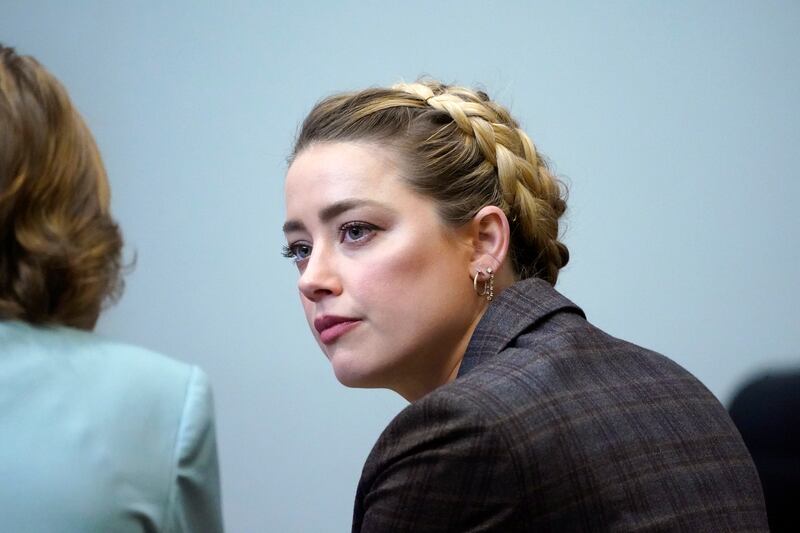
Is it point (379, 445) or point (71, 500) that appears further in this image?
point (379, 445)

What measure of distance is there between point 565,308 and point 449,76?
2.73 feet

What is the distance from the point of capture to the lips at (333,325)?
4.11ft

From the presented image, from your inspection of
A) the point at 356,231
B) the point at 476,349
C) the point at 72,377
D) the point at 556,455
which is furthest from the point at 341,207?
the point at 72,377

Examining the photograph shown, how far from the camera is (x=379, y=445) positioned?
1.02 meters

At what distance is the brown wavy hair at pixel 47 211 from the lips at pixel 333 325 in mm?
472

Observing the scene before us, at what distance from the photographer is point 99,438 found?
726 millimetres

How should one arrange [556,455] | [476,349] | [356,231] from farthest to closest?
1. [356,231]
2. [476,349]
3. [556,455]

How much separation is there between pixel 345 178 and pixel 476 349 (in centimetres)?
27

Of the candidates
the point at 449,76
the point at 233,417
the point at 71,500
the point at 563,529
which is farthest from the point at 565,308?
the point at 233,417

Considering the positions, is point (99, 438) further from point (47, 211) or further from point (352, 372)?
point (352, 372)

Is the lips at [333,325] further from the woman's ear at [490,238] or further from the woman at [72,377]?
the woman at [72,377]

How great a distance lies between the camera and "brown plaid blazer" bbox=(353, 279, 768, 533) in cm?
95

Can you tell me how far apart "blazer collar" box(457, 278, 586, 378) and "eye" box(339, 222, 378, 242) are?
0.57ft

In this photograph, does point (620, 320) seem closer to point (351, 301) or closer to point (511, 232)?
point (511, 232)
